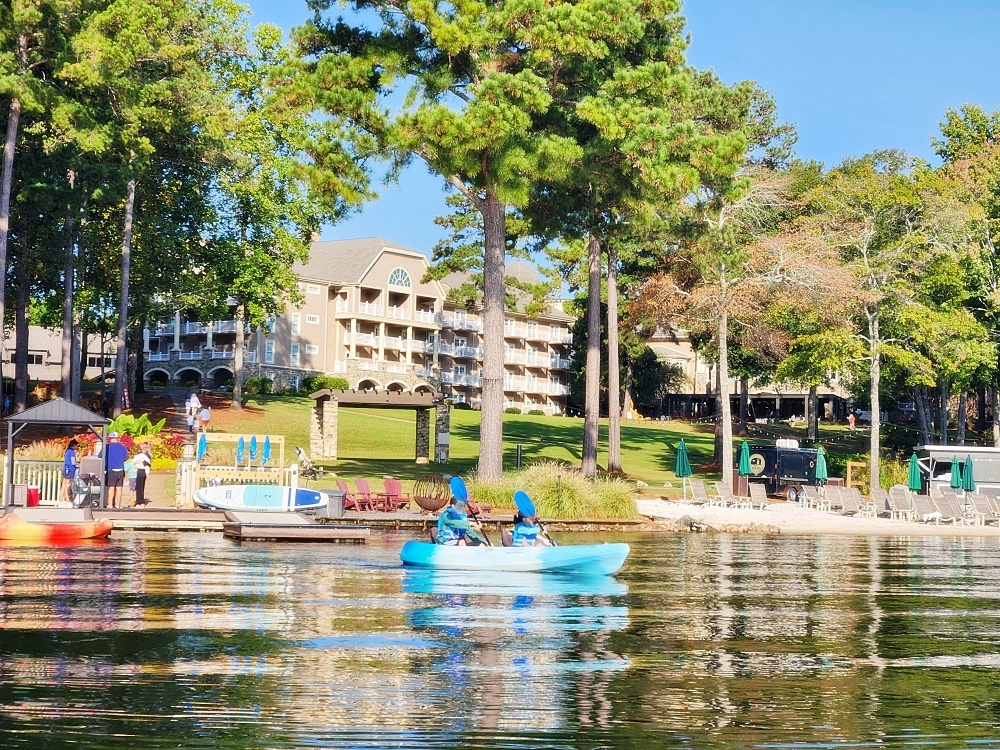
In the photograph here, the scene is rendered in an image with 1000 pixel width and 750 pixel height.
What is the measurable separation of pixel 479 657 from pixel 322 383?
69508 mm

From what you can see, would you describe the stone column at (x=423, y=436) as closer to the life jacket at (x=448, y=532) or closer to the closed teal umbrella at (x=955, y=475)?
the closed teal umbrella at (x=955, y=475)

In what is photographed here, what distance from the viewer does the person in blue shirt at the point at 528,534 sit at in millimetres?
23391

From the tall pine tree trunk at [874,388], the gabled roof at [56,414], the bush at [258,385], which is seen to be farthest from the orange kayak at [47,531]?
the bush at [258,385]

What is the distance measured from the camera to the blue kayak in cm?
2272

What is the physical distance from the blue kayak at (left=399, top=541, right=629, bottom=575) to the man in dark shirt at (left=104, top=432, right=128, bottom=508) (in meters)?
13.8

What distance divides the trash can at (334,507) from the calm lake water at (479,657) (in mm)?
8610

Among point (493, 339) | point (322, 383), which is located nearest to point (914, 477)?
point (493, 339)

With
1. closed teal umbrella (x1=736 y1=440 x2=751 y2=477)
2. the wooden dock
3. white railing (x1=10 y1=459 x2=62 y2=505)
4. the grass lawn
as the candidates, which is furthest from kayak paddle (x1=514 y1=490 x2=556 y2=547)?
closed teal umbrella (x1=736 y1=440 x2=751 y2=477)

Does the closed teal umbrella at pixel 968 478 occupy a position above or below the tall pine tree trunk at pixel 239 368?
below

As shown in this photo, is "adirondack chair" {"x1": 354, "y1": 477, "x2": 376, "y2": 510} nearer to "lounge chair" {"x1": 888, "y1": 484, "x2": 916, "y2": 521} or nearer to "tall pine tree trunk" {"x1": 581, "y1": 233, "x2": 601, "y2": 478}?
"tall pine tree trunk" {"x1": 581, "y1": 233, "x2": 601, "y2": 478}

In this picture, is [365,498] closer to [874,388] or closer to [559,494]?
[559,494]

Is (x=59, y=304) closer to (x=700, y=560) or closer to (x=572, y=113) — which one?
(x=572, y=113)

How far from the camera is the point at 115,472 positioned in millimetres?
33969

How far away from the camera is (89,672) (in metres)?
12.8
